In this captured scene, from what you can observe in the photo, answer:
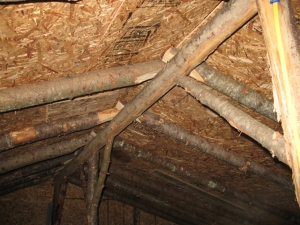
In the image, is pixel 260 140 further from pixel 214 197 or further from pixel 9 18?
pixel 214 197

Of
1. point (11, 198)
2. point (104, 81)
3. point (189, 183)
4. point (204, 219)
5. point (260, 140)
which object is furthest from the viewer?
point (204, 219)

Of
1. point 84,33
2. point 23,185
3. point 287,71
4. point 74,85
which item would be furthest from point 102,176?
point 287,71

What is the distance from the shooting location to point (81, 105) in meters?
3.58

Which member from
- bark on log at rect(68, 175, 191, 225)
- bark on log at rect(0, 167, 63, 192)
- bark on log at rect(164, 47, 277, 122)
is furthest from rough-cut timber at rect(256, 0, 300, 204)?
Answer: bark on log at rect(68, 175, 191, 225)

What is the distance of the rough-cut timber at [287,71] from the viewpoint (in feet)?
4.47

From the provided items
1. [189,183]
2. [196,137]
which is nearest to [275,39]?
[196,137]

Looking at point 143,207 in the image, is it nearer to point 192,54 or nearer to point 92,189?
point 92,189

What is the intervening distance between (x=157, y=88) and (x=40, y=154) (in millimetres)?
2424

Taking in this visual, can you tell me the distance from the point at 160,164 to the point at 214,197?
1.74 meters

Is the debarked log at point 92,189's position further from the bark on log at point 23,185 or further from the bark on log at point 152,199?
the bark on log at point 23,185

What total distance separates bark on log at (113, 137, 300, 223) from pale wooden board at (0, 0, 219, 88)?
2.06 metres

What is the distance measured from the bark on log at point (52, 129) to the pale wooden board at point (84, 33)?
1.01 meters

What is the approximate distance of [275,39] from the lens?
1.52 metres

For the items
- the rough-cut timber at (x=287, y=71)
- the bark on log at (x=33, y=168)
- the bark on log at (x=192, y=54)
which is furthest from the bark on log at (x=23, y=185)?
the rough-cut timber at (x=287, y=71)
